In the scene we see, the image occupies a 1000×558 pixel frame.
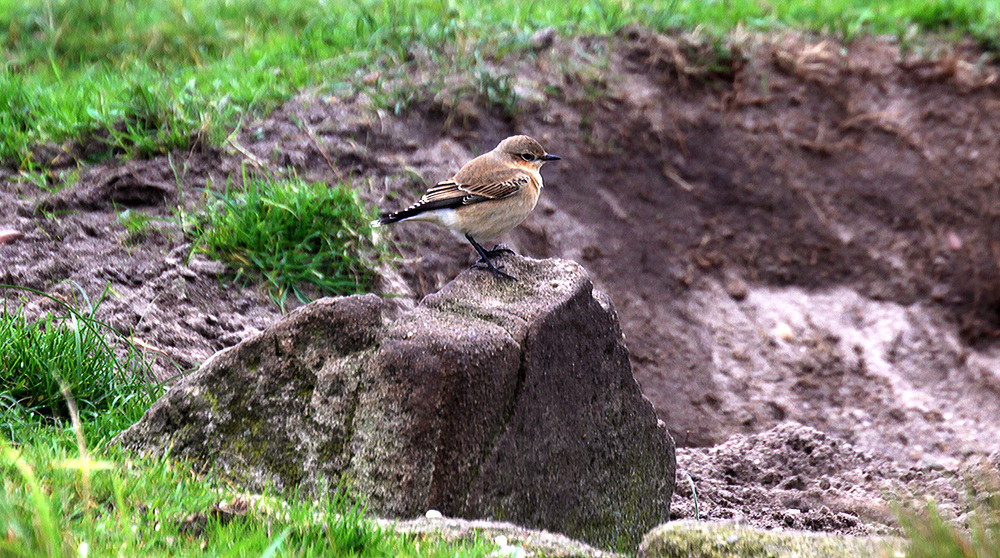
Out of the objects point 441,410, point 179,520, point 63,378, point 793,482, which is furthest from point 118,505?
point 793,482

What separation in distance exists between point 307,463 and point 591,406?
1.16 metres

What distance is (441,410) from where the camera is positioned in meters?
3.27

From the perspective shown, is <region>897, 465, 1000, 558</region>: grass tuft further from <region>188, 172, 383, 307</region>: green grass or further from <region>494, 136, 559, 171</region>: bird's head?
<region>188, 172, 383, 307</region>: green grass

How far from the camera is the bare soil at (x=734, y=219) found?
553 cm

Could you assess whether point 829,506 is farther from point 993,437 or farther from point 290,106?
point 290,106

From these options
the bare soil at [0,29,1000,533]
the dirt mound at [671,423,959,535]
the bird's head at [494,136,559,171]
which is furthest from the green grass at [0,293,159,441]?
the dirt mound at [671,423,959,535]

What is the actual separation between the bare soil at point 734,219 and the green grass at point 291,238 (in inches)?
6.5

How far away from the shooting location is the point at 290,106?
6.54 meters

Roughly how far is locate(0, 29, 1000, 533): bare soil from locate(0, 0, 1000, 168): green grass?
0.20 meters

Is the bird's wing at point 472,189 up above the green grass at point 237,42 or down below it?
above

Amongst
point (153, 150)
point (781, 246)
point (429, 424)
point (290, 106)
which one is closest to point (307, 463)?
point (429, 424)

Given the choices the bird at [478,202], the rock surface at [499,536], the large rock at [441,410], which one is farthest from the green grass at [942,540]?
the bird at [478,202]

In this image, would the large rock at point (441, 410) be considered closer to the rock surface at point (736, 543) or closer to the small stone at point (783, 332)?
the rock surface at point (736, 543)

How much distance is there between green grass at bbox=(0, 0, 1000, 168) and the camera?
603 centimetres
